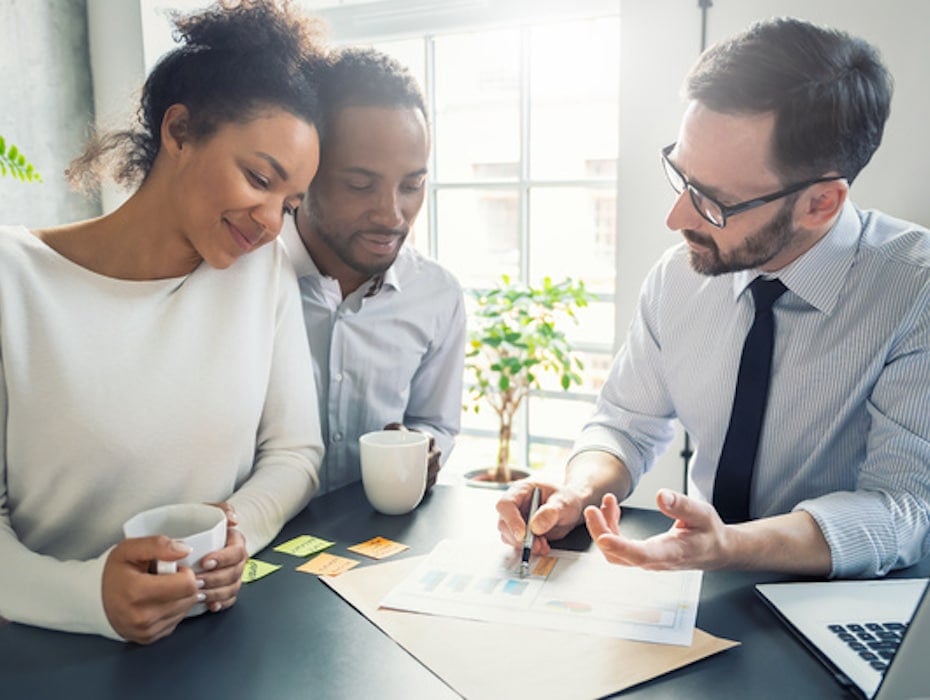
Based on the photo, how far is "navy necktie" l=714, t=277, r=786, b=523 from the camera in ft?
4.19

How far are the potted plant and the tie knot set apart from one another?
4.17 ft

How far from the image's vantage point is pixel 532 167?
9.32 feet

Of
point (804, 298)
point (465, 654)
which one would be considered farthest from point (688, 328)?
point (465, 654)

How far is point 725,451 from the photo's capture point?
129 centimetres

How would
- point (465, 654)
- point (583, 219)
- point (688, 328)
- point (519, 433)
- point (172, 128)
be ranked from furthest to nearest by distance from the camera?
point (519, 433)
point (583, 219)
point (688, 328)
point (172, 128)
point (465, 654)

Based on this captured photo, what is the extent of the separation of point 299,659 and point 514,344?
187cm

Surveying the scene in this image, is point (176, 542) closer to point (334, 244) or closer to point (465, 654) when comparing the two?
point (465, 654)

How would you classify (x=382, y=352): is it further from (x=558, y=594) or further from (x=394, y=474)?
(x=558, y=594)

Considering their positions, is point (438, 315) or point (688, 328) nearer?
point (688, 328)

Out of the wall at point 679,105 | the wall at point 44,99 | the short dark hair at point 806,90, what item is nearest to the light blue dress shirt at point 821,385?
the short dark hair at point 806,90

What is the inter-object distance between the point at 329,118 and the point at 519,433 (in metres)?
1.85

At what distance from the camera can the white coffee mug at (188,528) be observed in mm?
819

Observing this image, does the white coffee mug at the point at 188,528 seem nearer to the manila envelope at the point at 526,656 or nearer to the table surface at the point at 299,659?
the table surface at the point at 299,659

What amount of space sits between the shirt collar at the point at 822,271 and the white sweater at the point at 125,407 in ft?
2.72
